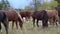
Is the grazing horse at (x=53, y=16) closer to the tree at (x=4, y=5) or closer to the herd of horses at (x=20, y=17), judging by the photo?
the herd of horses at (x=20, y=17)

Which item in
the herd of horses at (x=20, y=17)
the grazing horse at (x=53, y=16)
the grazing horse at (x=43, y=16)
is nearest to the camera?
the herd of horses at (x=20, y=17)

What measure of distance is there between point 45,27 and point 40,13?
5.09 ft

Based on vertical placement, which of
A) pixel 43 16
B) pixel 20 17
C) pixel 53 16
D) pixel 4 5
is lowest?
pixel 4 5

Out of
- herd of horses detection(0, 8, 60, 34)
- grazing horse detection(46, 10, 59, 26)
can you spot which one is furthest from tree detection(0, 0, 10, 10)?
herd of horses detection(0, 8, 60, 34)

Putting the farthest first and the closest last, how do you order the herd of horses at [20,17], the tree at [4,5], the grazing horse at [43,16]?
the tree at [4,5]
the grazing horse at [43,16]
the herd of horses at [20,17]

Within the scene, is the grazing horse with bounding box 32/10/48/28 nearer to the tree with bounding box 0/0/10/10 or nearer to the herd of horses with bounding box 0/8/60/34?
the herd of horses with bounding box 0/8/60/34

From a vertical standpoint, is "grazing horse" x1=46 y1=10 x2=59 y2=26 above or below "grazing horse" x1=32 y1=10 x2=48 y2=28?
below

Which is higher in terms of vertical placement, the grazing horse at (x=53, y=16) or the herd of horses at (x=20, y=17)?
the herd of horses at (x=20, y=17)

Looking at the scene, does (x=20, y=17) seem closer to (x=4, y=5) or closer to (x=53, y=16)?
(x=53, y=16)

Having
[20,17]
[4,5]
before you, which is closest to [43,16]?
[20,17]

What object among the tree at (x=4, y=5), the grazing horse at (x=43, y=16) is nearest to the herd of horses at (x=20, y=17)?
the grazing horse at (x=43, y=16)

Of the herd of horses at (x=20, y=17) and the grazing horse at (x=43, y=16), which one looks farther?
the grazing horse at (x=43, y=16)

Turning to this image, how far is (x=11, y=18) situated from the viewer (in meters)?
12.5

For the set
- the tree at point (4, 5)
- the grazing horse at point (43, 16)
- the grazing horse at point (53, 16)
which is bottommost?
the tree at point (4, 5)
